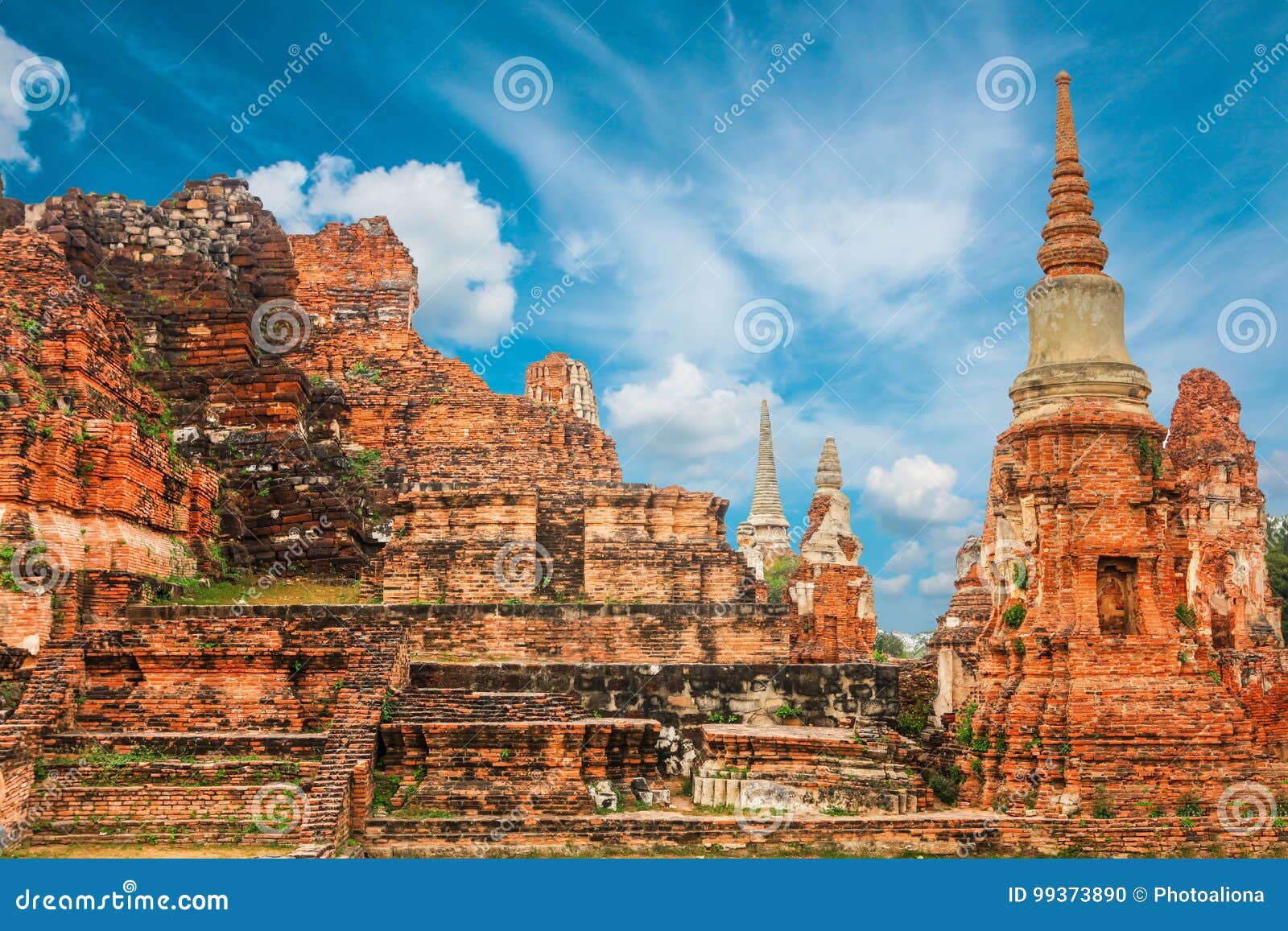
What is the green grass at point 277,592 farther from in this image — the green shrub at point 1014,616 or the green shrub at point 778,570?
the green shrub at point 778,570

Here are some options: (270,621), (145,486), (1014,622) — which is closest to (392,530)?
(145,486)

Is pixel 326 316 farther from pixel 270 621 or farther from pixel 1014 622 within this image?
pixel 1014 622

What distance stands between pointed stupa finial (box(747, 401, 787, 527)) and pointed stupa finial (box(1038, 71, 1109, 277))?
43.2 metres

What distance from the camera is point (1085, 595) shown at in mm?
11578

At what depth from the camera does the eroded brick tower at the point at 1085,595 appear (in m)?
10.9

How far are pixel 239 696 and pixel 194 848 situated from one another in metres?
2.38

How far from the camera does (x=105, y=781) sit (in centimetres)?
1168

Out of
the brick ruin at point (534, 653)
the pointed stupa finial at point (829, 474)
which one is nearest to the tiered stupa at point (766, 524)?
the pointed stupa finial at point (829, 474)

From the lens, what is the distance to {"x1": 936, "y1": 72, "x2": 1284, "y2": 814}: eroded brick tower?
1094cm

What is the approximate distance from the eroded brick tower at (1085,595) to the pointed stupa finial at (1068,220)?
2 centimetres
